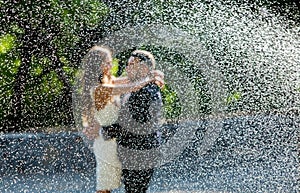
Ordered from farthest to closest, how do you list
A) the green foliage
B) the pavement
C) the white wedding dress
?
the green foliage → the pavement → the white wedding dress

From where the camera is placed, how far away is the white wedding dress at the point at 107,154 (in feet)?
10.7

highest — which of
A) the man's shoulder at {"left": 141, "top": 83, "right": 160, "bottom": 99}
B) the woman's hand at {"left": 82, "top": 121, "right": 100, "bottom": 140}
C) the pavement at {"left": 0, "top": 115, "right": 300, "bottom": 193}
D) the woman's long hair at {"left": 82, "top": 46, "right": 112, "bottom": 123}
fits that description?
the man's shoulder at {"left": 141, "top": 83, "right": 160, "bottom": 99}

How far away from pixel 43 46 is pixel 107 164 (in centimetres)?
546

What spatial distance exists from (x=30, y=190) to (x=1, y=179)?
34.8 inches

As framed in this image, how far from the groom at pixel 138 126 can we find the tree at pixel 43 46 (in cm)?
466

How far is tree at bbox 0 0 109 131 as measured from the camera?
316 inches

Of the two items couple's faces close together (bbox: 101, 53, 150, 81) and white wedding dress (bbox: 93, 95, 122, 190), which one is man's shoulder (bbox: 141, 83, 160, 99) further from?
white wedding dress (bbox: 93, 95, 122, 190)

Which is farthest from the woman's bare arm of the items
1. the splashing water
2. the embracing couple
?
the splashing water

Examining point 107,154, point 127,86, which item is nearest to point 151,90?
point 127,86

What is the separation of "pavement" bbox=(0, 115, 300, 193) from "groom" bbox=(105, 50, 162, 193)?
1.28m

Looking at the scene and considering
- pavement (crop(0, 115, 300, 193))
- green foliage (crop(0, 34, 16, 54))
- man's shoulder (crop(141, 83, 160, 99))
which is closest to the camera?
man's shoulder (crop(141, 83, 160, 99))

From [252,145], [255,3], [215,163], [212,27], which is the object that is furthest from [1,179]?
[212,27]

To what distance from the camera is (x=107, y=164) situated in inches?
133

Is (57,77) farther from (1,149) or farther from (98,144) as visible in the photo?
→ (98,144)
